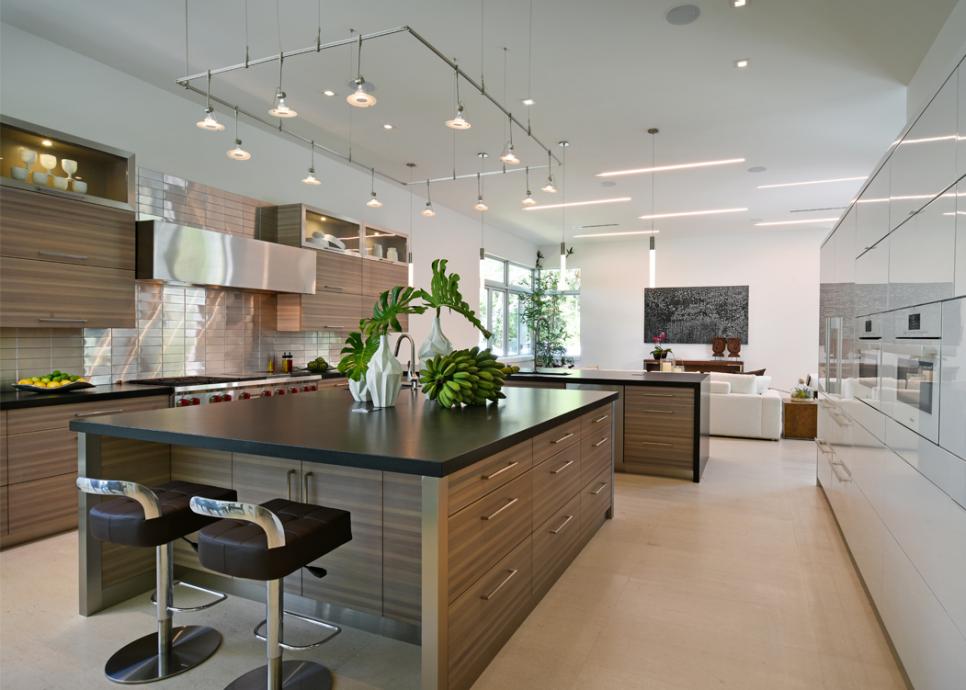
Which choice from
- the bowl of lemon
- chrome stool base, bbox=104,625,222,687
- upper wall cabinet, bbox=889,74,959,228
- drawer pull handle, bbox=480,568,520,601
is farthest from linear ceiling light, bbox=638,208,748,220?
chrome stool base, bbox=104,625,222,687

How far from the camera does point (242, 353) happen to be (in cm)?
553

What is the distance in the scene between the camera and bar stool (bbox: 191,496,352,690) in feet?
5.41

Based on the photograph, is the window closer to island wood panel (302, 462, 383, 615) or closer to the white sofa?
the white sofa

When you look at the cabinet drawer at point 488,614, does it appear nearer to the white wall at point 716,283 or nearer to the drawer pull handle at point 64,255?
the drawer pull handle at point 64,255

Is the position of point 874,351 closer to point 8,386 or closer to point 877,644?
point 877,644

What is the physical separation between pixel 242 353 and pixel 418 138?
2743 millimetres

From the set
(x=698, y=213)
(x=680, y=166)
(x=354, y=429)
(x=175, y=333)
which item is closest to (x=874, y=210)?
(x=354, y=429)

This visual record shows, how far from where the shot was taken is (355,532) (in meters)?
2.25

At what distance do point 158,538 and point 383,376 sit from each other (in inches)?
48.0

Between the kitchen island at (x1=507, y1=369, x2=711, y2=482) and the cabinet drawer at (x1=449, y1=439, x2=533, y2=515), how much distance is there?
9.57 ft

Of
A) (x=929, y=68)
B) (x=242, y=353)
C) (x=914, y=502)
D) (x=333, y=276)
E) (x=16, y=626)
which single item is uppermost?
(x=929, y=68)

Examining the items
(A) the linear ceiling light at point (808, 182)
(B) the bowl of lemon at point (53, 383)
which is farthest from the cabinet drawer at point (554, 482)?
(A) the linear ceiling light at point (808, 182)

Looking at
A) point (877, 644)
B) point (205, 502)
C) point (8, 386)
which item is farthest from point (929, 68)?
point (8, 386)

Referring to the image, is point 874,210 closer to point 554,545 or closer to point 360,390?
point 554,545
